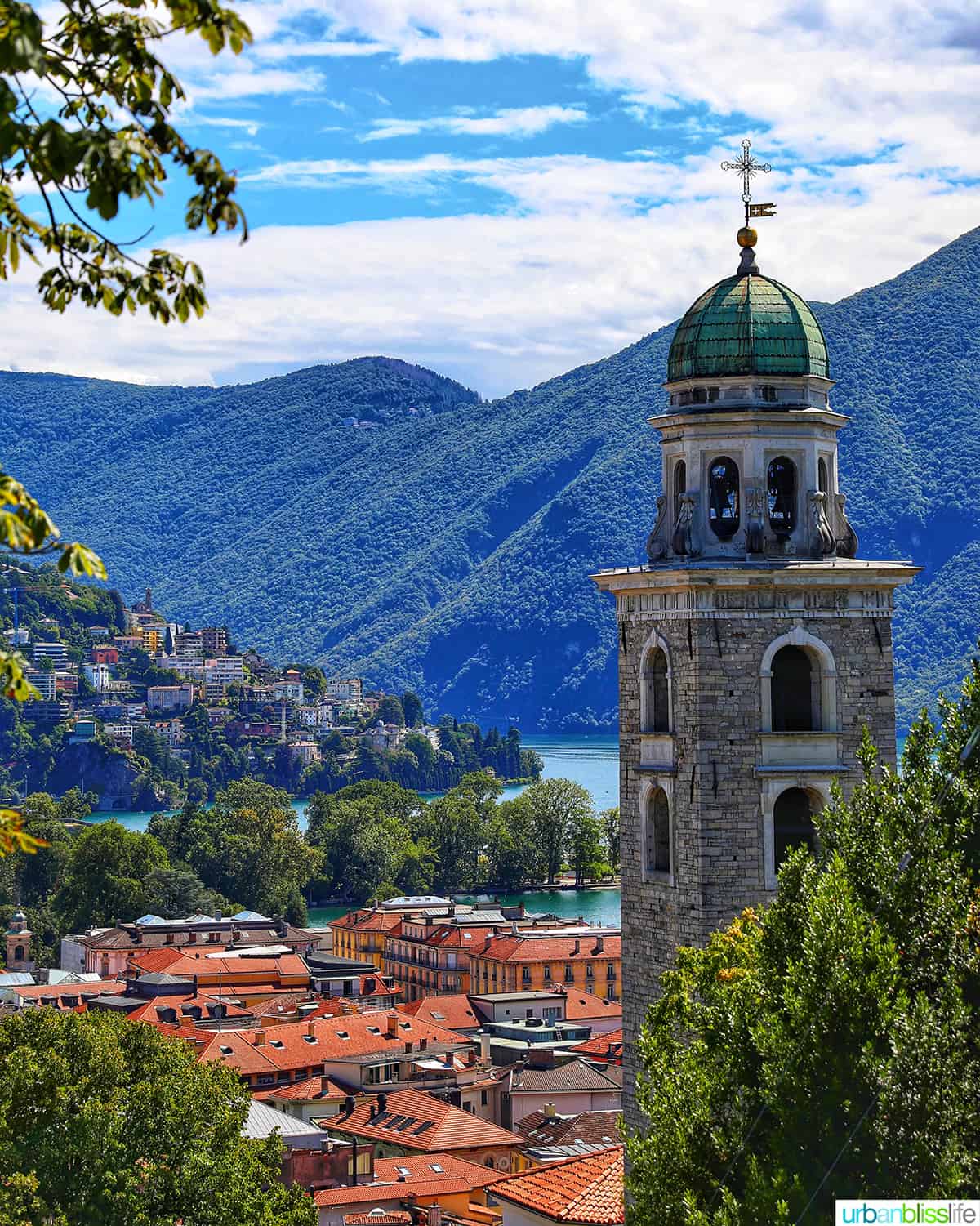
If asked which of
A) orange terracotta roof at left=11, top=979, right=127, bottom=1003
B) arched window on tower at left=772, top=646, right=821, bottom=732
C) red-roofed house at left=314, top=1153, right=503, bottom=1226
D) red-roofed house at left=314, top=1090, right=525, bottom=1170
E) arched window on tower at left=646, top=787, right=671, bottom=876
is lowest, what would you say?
red-roofed house at left=314, top=1153, right=503, bottom=1226

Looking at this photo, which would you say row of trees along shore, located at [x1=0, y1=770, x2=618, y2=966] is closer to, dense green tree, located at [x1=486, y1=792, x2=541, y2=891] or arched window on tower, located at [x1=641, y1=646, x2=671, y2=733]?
dense green tree, located at [x1=486, y1=792, x2=541, y2=891]

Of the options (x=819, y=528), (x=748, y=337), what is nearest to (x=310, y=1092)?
(x=819, y=528)

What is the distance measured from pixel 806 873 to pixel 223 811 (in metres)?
149

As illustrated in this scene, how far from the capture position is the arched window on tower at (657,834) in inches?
942

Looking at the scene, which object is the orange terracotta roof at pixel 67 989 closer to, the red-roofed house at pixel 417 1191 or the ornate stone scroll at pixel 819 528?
the red-roofed house at pixel 417 1191

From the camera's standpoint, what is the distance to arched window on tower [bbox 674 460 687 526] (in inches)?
934

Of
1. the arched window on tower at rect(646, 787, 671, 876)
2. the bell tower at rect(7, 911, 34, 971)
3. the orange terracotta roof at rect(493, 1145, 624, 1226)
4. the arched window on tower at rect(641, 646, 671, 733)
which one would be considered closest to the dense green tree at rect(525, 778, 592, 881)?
the bell tower at rect(7, 911, 34, 971)

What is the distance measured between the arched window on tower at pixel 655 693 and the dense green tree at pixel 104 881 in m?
103

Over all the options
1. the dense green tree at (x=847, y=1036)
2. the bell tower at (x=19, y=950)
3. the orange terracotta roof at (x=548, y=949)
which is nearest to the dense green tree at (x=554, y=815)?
the bell tower at (x=19, y=950)

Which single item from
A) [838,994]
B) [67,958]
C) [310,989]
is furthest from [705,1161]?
[67,958]

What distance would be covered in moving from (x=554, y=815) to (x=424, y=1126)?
10054cm

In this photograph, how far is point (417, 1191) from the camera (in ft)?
158

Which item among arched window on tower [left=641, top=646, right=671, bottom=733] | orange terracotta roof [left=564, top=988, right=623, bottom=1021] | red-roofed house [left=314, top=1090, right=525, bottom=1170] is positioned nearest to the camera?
arched window on tower [left=641, top=646, right=671, bottom=733]

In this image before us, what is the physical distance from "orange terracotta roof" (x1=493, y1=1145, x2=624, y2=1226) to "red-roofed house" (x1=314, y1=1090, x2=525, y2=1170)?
25.7 m
